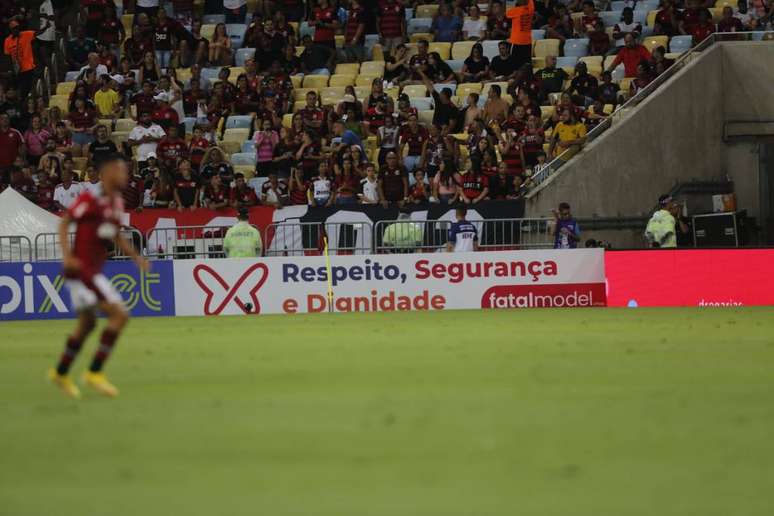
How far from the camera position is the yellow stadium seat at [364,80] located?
33.7 m

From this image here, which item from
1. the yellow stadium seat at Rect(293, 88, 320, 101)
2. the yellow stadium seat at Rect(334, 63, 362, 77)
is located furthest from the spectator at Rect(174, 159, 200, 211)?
the yellow stadium seat at Rect(334, 63, 362, 77)

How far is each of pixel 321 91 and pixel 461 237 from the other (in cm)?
803

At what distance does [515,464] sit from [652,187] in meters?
23.0

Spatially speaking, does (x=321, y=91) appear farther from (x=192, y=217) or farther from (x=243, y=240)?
(x=243, y=240)

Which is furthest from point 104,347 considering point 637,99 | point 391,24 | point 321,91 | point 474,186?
point 391,24

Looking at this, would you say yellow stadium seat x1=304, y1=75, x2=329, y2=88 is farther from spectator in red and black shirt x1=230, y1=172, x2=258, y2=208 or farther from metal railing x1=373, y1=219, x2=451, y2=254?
metal railing x1=373, y1=219, x2=451, y2=254

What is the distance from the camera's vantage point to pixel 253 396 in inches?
466

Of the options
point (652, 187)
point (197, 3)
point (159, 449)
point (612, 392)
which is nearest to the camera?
point (159, 449)

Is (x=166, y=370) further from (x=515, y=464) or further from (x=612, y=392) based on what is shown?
(x=515, y=464)

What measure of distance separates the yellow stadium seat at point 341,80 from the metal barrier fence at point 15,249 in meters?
9.78

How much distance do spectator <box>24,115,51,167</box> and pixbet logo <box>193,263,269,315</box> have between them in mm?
7092

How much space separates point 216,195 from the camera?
95.6 feet

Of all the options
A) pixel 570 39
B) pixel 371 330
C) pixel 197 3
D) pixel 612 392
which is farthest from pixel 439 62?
pixel 612 392

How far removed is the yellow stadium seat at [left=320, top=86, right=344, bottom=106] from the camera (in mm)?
33156
